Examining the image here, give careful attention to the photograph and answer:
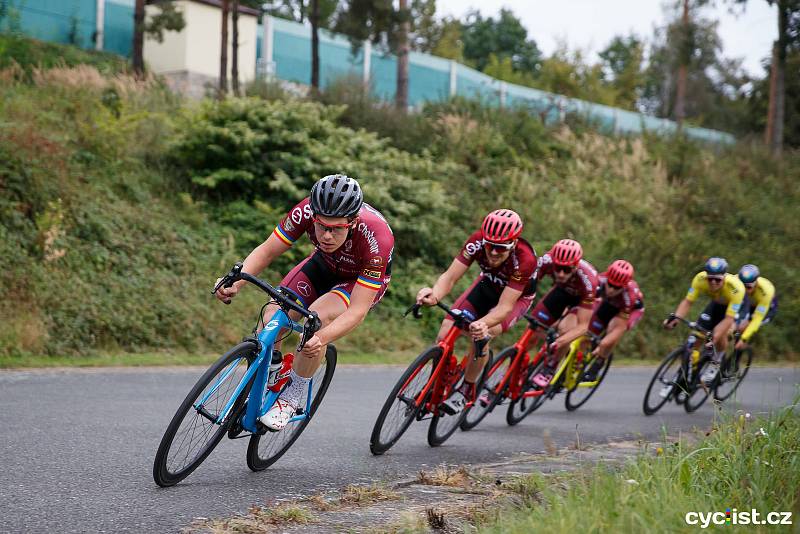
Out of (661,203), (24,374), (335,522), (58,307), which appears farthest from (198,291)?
(661,203)

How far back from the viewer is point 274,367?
249 inches

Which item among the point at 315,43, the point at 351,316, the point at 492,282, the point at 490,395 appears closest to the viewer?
the point at 351,316

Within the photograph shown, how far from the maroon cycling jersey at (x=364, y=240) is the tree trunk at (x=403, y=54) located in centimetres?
2128

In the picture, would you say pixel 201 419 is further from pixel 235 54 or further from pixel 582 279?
pixel 235 54

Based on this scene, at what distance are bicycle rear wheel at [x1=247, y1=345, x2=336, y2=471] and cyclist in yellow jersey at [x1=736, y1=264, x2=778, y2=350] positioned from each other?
8.29 m

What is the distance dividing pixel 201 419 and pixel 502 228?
3.60m

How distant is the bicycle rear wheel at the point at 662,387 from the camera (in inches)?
476

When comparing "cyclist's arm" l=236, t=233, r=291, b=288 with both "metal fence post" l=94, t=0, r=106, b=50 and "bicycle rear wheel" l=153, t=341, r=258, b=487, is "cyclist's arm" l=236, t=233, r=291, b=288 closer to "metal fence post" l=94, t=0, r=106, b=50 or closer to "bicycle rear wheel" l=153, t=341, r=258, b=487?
"bicycle rear wheel" l=153, t=341, r=258, b=487

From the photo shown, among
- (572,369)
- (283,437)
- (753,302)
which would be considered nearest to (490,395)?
(572,369)

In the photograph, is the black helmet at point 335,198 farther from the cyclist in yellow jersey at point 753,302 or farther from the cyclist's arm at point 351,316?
the cyclist in yellow jersey at point 753,302

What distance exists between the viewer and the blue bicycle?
5.55 meters

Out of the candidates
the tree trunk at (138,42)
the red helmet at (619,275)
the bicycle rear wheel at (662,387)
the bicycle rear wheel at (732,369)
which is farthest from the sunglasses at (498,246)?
the tree trunk at (138,42)

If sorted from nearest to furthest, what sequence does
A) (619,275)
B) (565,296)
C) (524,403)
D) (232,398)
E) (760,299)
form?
(232,398), (524,403), (565,296), (619,275), (760,299)

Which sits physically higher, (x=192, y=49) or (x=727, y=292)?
(x=192, y=49)
